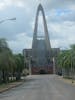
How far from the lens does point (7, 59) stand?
7394 cm

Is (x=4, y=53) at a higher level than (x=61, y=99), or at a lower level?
higher

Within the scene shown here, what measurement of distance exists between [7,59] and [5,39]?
3761 mm

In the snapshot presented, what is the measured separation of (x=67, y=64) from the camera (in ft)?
391

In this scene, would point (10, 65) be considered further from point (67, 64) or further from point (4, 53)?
point (67, 64)

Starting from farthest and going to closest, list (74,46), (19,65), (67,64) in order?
1. (67,64)
2. (19,65)
3. (74,46)

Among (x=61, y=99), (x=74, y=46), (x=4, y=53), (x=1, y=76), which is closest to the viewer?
(x=61, y=99)

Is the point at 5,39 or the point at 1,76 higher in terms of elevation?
the point at 5,39

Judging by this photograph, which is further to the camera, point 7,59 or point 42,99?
point 7,59

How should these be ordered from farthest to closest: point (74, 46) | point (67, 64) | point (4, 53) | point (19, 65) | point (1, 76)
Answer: point (67, 64), point (19, 65), point (74, 46), point (1, 76), point (4, 53)

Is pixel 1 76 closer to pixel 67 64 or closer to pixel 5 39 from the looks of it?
pixel 5 39

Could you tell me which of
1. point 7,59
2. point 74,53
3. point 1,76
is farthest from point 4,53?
point 74,53

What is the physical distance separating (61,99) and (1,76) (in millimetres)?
59707

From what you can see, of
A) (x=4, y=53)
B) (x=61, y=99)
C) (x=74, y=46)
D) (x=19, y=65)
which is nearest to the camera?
(x=61, y=99)

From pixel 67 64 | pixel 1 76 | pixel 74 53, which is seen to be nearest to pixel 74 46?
pixel 74 53
